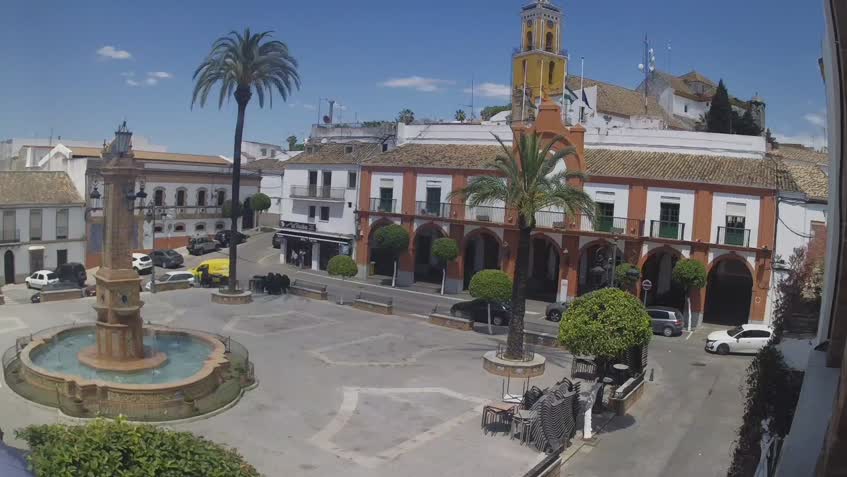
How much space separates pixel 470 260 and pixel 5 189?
28447 mm

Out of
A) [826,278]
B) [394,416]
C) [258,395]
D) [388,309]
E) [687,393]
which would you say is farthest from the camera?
[388,309]

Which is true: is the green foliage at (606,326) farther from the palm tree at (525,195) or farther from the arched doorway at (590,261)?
the arched doorway at (590,261)

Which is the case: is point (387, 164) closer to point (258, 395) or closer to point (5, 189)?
point (5, 189)

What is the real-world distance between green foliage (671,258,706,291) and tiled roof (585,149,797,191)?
4266 millimetres

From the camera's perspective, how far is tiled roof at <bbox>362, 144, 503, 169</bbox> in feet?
137

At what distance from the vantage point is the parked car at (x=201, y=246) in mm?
52719

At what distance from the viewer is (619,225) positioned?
36.6m

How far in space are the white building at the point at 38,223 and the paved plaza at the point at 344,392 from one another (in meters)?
13.2

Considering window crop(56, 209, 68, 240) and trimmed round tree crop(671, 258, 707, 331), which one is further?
window crop(56, 209, 68, 240)

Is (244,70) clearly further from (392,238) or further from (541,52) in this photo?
(541,52)

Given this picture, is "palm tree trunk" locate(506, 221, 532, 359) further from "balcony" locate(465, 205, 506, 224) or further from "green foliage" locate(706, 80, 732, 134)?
"green foliage" locate(706, 80, 732, 134)

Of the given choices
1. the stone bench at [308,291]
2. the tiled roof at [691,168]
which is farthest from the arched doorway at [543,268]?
the stone bench at [308,291]

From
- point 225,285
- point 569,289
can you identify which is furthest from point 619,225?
point 225,285

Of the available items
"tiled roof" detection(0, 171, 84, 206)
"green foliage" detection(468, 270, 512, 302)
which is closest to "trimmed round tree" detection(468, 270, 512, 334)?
"green foliage" detection(468, 270, 512, 302)
